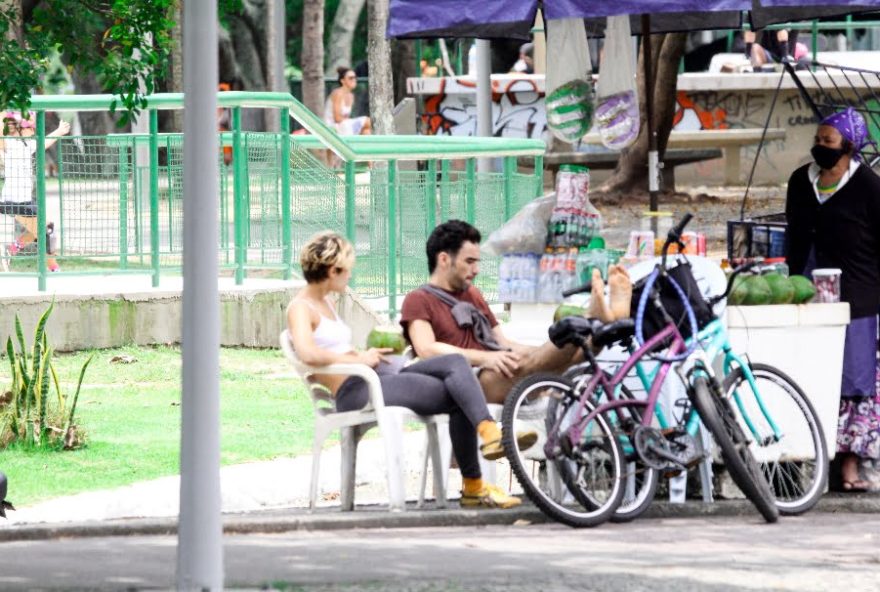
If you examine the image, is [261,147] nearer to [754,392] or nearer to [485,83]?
[485,83]

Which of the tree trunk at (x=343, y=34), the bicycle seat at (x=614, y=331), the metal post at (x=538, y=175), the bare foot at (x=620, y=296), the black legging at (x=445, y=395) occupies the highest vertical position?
the tree trunk at (x=343, y=34)

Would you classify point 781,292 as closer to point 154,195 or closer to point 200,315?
point 200,315

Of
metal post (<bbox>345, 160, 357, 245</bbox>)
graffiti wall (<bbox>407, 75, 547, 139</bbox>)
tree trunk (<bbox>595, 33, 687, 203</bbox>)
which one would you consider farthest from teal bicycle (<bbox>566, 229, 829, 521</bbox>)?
graffiti wall (<bbox>407, 75, 547, 139</bbox>)

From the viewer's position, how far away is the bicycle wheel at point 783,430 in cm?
865

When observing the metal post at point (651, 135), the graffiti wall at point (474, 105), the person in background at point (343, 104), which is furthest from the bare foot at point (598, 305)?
the graffiti wall at point (474, 105)

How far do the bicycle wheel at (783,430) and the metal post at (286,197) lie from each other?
19.2ft

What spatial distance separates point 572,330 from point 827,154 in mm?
1635

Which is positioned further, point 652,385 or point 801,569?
point 652,385

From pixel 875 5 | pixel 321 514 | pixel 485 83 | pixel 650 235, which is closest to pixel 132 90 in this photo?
A: pixel 321 514

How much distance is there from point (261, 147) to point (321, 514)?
598 cm

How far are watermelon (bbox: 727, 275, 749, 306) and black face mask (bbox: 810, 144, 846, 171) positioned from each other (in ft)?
2.28

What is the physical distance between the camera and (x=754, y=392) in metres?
8.59

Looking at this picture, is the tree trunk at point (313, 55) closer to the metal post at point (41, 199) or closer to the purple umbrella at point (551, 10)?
the metal post at point (41, 199)

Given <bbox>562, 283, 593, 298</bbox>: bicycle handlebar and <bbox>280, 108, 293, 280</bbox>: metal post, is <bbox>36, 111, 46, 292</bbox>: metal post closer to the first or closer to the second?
<bbox>280, 108, 293, 280</bbox>: metal post
